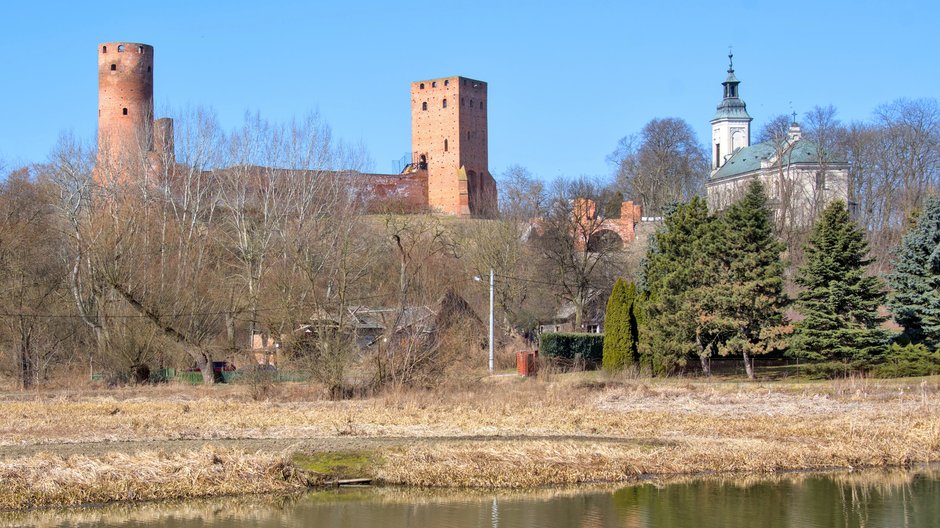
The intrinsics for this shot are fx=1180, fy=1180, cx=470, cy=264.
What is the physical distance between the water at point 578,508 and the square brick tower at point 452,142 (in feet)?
202

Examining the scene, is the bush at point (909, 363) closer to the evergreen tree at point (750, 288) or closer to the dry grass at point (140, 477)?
the evergreen tree at point (750, 288)

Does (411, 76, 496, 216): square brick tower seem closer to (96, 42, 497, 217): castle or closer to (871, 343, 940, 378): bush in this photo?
(96, 42, 497, 217): castle

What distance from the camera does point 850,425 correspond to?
2127 cm

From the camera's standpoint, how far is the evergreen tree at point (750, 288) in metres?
33.6

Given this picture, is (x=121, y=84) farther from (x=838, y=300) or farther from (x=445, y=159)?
(x=838, y=300)

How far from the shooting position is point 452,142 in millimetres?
80500

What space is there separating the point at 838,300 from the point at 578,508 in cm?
1799

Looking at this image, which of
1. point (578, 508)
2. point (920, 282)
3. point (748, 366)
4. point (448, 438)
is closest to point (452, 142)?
point (748, 366)

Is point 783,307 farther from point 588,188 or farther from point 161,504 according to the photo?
point 588,188

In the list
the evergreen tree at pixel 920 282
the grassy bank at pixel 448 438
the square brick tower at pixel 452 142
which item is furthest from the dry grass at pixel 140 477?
the square brick tower at pixel 452 142

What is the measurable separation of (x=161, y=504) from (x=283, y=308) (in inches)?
658

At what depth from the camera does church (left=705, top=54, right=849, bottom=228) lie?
57375 millimetres

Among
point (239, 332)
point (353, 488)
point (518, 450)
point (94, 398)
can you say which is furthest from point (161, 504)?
point (239, 332)

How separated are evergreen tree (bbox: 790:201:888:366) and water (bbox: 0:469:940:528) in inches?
536
